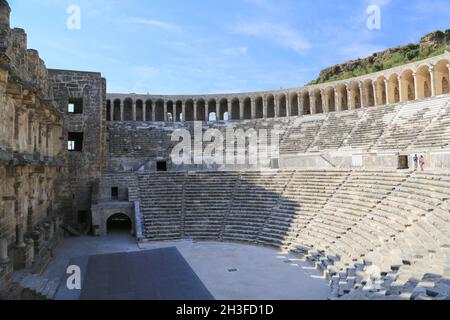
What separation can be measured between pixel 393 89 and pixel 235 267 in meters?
22.9

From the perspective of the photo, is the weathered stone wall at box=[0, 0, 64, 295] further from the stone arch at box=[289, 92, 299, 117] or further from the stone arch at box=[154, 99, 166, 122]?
the stone arch at box=[289, 92, 299, 117]

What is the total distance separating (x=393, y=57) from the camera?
41.5m

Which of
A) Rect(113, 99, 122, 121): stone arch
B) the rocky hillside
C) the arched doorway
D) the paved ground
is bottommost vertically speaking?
the paved ground

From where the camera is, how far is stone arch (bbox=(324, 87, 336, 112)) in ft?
105

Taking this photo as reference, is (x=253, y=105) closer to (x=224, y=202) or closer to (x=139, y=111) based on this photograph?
(x=139, y=111)

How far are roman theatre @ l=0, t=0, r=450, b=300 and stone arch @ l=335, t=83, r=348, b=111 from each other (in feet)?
3.22

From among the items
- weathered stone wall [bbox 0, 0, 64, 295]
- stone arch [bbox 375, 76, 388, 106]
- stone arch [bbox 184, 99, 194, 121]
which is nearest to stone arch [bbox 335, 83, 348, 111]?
stone arch [bbox 375, 76, 388, 106]

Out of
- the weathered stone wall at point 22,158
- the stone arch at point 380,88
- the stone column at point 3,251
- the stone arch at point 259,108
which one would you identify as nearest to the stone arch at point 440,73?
the stone arch at point 380,88

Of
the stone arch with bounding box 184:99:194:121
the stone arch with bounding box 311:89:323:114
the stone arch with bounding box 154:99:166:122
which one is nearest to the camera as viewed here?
the stone arch with bounding box 311:89:323:114

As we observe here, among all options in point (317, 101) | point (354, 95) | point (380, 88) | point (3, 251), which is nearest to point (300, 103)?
point (317, 101)

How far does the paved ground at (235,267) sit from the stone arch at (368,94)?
776 inches

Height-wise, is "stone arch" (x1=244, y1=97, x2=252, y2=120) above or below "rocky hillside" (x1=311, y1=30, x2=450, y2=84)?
below

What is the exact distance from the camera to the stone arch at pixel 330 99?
31.9 metres

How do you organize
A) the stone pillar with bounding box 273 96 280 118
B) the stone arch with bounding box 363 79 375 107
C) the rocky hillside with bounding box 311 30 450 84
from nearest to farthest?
the stone arch with bounding box 363 79 375 107 → the stone pillar with bounding box 273 96 280 118 → the rocky hillside with bounding box 311 30 450 84
